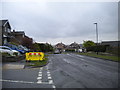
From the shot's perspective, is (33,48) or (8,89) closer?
(8,89)

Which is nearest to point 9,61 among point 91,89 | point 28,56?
point 28,56

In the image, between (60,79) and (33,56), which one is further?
(33,56)

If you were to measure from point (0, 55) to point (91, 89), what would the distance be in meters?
13.7

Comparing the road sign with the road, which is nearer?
the road

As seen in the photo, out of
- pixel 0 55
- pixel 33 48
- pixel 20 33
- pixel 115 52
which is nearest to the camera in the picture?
pixel 0 55

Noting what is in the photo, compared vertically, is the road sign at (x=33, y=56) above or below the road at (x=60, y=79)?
above

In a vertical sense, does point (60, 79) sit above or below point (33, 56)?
below

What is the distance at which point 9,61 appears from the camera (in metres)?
15.6

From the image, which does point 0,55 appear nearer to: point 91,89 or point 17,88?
point 17,88

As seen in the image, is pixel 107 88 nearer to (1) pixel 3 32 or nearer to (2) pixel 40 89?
(2) pixel 40 89

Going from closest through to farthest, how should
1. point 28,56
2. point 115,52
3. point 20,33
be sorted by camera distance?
1. point 28,56
2. point 115,52
3. point 20,33

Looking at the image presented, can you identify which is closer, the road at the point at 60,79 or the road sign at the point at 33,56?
the road at the point at 60,79

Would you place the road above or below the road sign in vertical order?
below

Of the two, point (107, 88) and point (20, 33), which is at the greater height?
point (20, 33)
